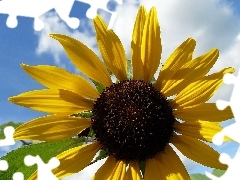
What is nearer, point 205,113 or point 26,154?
point 26,154

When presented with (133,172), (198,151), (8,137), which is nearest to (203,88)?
(198,151)

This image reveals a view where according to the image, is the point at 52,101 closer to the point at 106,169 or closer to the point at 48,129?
the point at 48,129


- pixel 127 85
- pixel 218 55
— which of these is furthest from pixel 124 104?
pixel 218 55

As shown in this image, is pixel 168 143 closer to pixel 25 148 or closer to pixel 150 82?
pixel 150 82

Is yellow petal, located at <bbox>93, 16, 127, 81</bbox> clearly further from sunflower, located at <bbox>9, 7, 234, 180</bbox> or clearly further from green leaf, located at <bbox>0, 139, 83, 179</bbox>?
green leaf, located at <bbox>0, 139, 83, 179</bbox>

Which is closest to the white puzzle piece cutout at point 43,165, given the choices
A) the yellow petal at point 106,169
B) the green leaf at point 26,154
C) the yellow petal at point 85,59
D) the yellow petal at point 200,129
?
the green leaf at point 26,154
